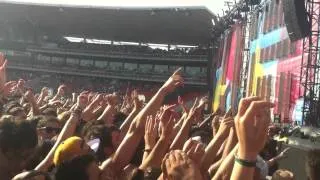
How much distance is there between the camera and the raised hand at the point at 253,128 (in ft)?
8.75

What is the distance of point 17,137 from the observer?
364 centimetres

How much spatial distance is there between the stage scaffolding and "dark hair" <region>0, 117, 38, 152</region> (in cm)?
1739

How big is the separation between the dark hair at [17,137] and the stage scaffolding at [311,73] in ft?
57.0

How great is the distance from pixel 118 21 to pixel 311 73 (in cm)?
4046

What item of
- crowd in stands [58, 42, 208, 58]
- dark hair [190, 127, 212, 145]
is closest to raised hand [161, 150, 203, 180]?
dark hair [190, 127, 212, 145]

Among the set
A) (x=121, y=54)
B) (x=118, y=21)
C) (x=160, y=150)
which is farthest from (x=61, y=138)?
(x=118, y=21)

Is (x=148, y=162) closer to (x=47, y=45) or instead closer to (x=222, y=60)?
(x=222, y=60)

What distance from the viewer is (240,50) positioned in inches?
1316

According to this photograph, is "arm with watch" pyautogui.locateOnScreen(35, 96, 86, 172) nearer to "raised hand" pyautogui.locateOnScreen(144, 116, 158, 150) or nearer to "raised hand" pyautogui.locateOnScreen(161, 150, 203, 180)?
"raised hand" pyautogui.locateOnScreen(144, 116, 158, 150)

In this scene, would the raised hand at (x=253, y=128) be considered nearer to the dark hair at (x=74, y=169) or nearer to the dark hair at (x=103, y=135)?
the dark hair at (x=74, y=169)

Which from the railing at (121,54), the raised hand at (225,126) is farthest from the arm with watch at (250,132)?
the railing at (121,54)

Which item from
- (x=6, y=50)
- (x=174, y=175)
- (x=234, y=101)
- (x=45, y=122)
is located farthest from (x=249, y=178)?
(x=6, y=50)

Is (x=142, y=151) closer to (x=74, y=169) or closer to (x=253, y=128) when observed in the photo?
(x=74, y=169)

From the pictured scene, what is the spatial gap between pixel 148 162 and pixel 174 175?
61.9 inches
